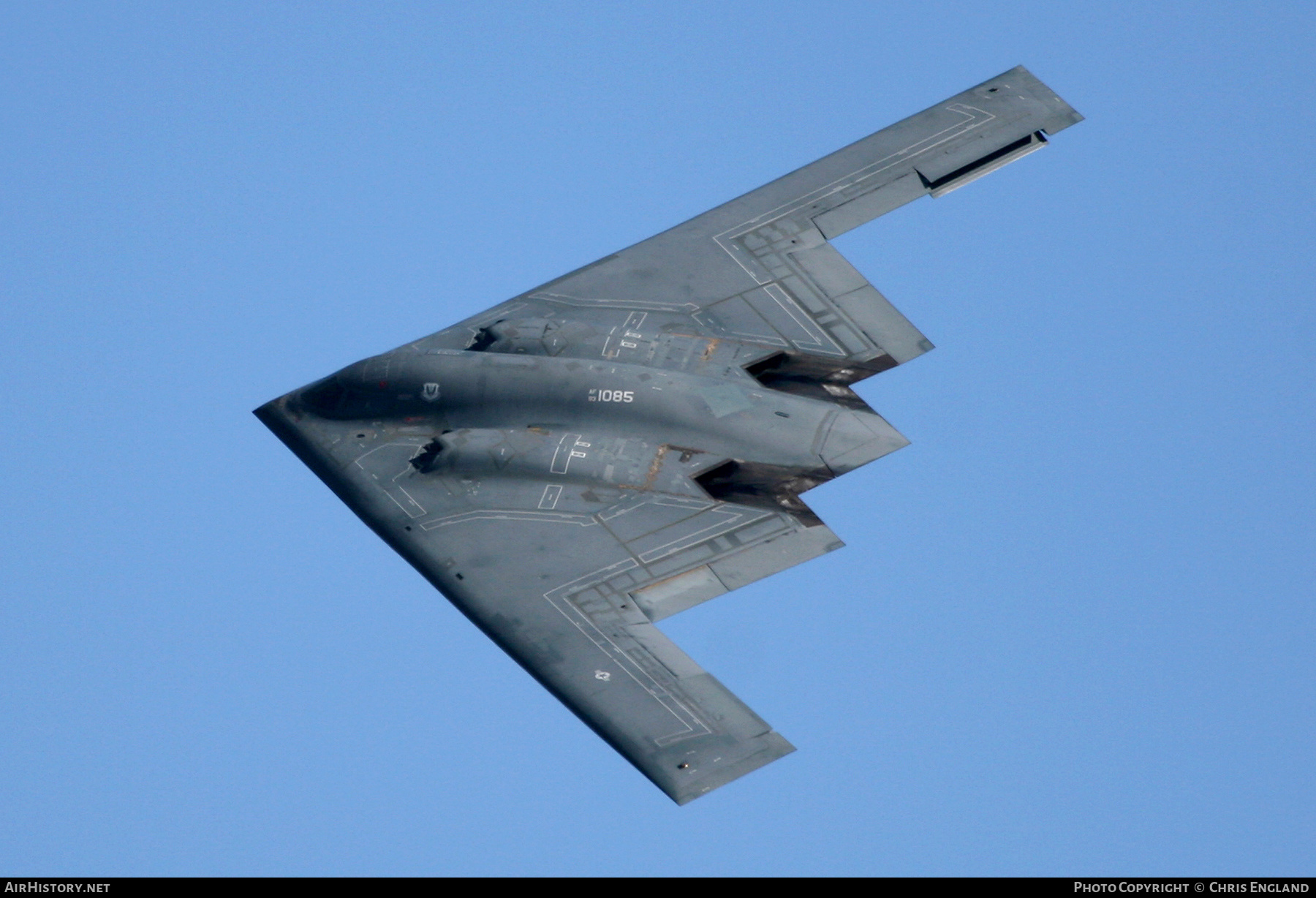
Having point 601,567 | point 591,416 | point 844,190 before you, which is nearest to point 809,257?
point 844,190

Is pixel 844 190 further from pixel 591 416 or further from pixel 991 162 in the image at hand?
pixel 591 416

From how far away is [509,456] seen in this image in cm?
3681

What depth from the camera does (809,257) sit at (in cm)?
3997

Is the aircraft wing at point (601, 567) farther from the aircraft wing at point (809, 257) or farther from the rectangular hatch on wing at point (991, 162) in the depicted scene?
the rectangular hatch on wing at point (991, 162)

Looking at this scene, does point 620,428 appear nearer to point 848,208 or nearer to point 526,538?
point 526,538

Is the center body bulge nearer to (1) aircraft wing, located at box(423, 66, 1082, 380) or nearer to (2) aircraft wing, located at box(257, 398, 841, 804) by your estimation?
(2) aircraft wing, located at box(257, 398, 841, 804)

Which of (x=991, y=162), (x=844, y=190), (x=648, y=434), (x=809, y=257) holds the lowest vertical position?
(x=648, y=434)

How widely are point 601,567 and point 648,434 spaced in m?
2.86

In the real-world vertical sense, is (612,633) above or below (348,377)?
below

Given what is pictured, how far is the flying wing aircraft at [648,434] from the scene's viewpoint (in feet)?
111

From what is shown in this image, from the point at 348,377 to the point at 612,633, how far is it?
773cm
